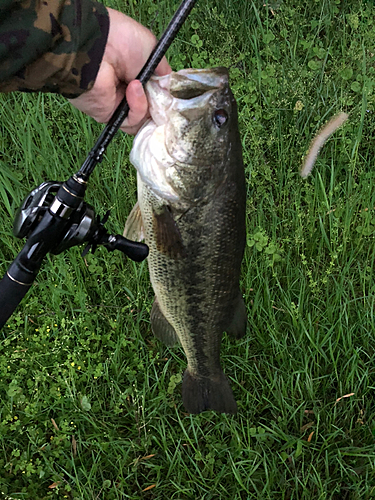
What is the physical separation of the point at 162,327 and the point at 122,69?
1.30m

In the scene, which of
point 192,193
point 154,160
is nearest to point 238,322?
point 192,193

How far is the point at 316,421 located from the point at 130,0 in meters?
3.55

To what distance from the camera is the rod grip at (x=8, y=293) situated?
4.66ft

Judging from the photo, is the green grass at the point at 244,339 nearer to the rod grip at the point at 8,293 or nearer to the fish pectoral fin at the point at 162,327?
the fish pectoral fin at the point at 162,327

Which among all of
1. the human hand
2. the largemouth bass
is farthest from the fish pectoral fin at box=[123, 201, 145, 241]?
the human hand

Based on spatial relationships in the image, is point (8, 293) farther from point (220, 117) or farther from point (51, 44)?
point (220, 117)

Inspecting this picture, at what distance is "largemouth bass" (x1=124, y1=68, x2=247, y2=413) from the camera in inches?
62.9

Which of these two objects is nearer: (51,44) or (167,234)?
(51,44)

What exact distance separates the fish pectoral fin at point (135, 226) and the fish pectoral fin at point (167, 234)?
0.14 metres

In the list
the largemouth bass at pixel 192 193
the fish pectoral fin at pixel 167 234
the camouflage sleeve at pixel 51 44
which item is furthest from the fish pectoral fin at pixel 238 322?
the camouflage sleeve at pixel 51 44

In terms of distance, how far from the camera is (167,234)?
1.72 metres

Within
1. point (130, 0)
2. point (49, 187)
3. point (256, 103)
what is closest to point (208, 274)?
point (49, 187)

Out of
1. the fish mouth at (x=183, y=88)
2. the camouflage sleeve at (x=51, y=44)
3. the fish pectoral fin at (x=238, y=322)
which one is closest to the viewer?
the camouflage sleeve at (x=51, y=44)

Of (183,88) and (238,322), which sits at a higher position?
(183,88)
